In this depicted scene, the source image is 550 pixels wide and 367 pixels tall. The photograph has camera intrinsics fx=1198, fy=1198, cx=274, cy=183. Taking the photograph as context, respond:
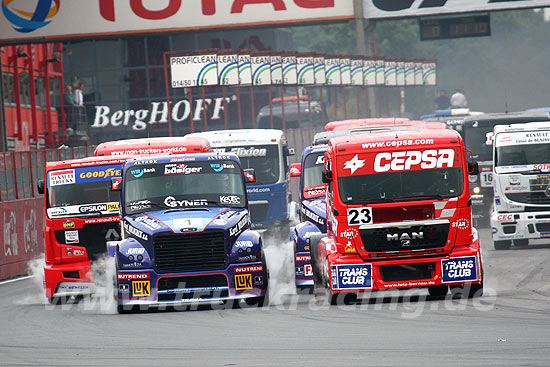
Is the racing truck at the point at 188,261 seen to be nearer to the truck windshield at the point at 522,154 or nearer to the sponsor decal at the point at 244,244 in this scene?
the sponsor decal at the point at 244,244

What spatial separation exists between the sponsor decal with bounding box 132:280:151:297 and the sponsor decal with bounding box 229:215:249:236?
4.00ft

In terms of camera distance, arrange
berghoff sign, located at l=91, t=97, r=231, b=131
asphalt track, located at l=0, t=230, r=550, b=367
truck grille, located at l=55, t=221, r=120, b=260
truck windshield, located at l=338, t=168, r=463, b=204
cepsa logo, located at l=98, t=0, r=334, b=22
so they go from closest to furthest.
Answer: asphalt track, located at l=0, t=230, r=550, b=367, truck windshield, located at l=338, t=168, r=463, b=204, truck grille, located at l=55, t=221, r=120, b=260, cepsa logo, located at l=98, t=0, r=334, b=22, berghoff sign, located at l=91, t=97, r=231, b=131

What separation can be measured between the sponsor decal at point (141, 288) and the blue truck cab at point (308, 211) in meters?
2.54

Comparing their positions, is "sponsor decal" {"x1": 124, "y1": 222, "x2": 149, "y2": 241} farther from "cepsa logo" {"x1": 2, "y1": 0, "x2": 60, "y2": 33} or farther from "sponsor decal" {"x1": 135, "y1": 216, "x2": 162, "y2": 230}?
"cepsa logo" {"x1": 2, "y1": 0, "x2": 60, "y2": 33}

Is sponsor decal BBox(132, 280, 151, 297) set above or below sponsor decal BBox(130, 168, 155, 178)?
below

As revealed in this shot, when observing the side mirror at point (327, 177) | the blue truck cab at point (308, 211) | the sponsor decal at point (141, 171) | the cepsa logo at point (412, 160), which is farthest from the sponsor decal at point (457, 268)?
the sponsor decal at point (141, 171)

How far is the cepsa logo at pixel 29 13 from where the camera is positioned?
147 ft

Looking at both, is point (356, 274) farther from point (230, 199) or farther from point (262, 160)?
point (262, 160)

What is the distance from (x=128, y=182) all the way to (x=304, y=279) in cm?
280

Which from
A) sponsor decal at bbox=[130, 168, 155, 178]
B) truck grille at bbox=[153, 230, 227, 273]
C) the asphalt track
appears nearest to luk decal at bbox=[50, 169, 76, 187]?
the asphalt track

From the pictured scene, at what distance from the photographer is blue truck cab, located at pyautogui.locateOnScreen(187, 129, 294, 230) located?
2550cm

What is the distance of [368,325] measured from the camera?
12.9 metres

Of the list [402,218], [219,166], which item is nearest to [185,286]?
[219,166]

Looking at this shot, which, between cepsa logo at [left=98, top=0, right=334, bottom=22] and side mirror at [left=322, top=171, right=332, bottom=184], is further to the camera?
cepsa logo at [left=98, top=0, right=334, bottom=22]
